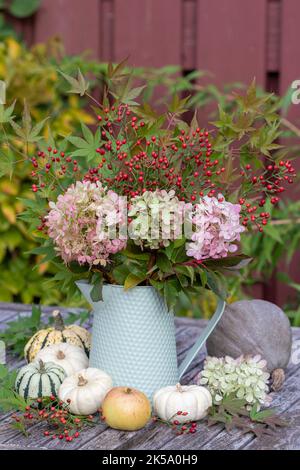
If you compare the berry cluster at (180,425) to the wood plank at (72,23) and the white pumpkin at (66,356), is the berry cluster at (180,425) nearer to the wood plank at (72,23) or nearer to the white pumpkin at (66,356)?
the white pumpkin at (66,356)

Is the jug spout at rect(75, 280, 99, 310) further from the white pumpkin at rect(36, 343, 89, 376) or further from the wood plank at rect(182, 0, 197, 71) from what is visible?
the wood plank at rect(182, 0, 197, 71)

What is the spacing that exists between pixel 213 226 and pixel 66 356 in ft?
1.28

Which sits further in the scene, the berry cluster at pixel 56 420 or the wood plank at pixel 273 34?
the wood plank at pixel 273 34

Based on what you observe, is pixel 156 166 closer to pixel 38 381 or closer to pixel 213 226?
pixel 213 226

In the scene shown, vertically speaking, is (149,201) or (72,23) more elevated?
(72,23)

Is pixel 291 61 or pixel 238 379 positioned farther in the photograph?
pixel 291 61

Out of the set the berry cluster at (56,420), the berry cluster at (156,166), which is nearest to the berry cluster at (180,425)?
the berry cluster at (56,420)

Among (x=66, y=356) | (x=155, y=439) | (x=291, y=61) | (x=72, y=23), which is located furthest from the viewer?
(x=72, y=23)

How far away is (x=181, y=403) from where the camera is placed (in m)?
1.52

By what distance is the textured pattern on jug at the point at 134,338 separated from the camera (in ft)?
5.24

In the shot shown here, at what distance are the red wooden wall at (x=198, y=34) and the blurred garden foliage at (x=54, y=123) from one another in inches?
2.4

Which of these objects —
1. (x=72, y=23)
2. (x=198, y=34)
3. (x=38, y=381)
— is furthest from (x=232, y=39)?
(x=38, y=381)

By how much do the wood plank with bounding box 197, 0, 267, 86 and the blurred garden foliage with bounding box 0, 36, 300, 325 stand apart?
6 cm

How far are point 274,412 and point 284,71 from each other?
1833mm
